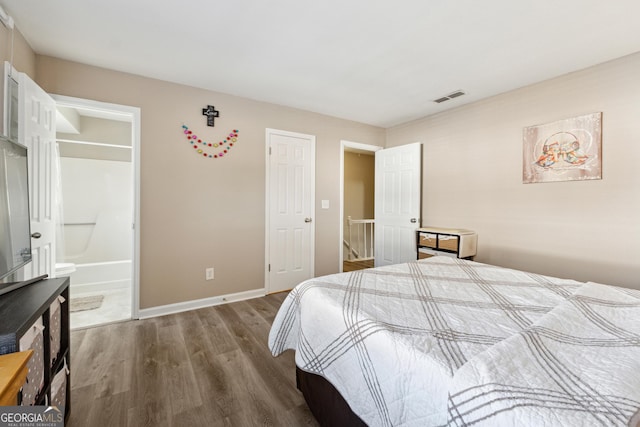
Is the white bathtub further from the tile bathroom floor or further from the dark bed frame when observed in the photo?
the dark bed frame

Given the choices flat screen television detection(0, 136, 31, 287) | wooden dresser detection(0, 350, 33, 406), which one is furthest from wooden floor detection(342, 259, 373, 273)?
wooden dresser detection(0, 350, 33, 406)

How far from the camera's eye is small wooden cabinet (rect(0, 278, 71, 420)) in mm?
889

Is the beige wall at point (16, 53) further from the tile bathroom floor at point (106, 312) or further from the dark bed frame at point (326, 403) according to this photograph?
the dark bed frame at point (326, 403)

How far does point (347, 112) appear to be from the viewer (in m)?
3.74

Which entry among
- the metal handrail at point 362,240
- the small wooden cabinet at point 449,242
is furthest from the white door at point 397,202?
the metal handrail at point 362,240

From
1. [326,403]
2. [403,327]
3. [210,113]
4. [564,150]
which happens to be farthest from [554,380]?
[210,113]

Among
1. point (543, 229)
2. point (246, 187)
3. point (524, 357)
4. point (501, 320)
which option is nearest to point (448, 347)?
point (524, 357)

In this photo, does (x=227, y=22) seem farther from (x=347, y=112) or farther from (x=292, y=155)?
(x=347, y=112)

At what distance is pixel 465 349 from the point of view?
35.9 inches

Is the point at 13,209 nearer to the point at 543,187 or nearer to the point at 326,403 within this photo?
the point at 326,403

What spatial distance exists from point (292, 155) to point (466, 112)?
2.28m

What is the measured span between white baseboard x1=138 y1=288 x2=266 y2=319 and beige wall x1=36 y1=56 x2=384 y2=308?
0.05 metres

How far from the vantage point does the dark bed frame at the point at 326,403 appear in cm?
114

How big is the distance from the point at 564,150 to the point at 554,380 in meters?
2.73
